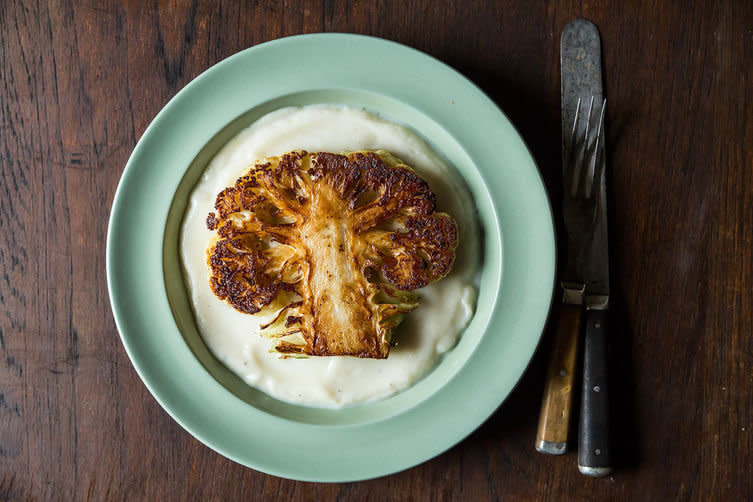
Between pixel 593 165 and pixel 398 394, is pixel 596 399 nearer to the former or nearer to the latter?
pixel 398 394

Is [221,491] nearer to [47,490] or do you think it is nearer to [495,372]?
[47,490]

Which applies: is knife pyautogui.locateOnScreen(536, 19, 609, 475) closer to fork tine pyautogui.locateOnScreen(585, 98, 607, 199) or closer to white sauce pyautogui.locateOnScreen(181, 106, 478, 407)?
fork tine pyautogui.locateOnScreen(585, 98, 607, 199)

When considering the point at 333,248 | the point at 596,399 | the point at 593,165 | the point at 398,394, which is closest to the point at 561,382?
the point at 596,399

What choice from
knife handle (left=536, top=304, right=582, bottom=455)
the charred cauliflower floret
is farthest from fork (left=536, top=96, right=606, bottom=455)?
the charred cauliflower floret

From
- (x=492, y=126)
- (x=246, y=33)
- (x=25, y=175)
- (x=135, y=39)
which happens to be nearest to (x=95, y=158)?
(x=25, y=175)

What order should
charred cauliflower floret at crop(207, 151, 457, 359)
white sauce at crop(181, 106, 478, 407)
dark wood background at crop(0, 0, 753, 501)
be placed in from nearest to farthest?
charred cauliflower floret at crop(207, 151, 457, 359), white sauce at crop(181, 106, 478, 407), dark wood background at crop(0, 0, 753, 501)
